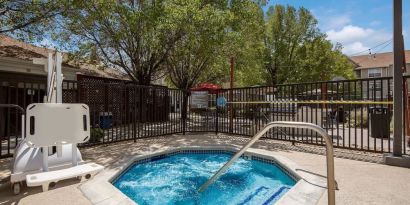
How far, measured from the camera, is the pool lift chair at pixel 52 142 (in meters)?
3.96

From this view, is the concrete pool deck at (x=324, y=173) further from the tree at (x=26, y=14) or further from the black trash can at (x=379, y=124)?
the tree at (x=26, y=14)

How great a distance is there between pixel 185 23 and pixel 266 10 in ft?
76.7

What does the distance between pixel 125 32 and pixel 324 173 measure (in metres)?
11.5

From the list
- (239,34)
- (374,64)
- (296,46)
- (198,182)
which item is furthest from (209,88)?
(374,64)

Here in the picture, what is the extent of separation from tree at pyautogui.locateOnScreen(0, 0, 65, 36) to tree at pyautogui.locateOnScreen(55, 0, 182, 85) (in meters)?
0.62

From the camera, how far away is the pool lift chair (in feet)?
13.0

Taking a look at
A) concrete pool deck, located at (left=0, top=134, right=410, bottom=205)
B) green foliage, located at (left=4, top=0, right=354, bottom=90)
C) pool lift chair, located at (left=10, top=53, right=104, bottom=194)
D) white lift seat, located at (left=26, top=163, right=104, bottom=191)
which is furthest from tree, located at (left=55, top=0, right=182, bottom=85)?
white lift seat, located at (left=26, top=163, right=104, bottom=191)

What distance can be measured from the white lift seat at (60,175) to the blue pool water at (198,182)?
59 centimetres

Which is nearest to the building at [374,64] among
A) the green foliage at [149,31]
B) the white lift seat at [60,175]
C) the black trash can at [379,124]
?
the green foliage at [149,31]

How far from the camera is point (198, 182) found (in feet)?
17.7

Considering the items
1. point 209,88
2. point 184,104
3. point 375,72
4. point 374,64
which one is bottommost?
point 184,104

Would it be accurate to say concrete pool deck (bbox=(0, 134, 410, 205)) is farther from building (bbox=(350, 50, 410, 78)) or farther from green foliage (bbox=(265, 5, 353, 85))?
building (bbox=(350, 50, 410, 78))

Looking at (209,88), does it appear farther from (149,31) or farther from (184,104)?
(149,31)

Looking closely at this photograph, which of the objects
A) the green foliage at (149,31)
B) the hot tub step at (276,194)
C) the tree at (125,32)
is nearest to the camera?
the hot tub step at (276,194)
